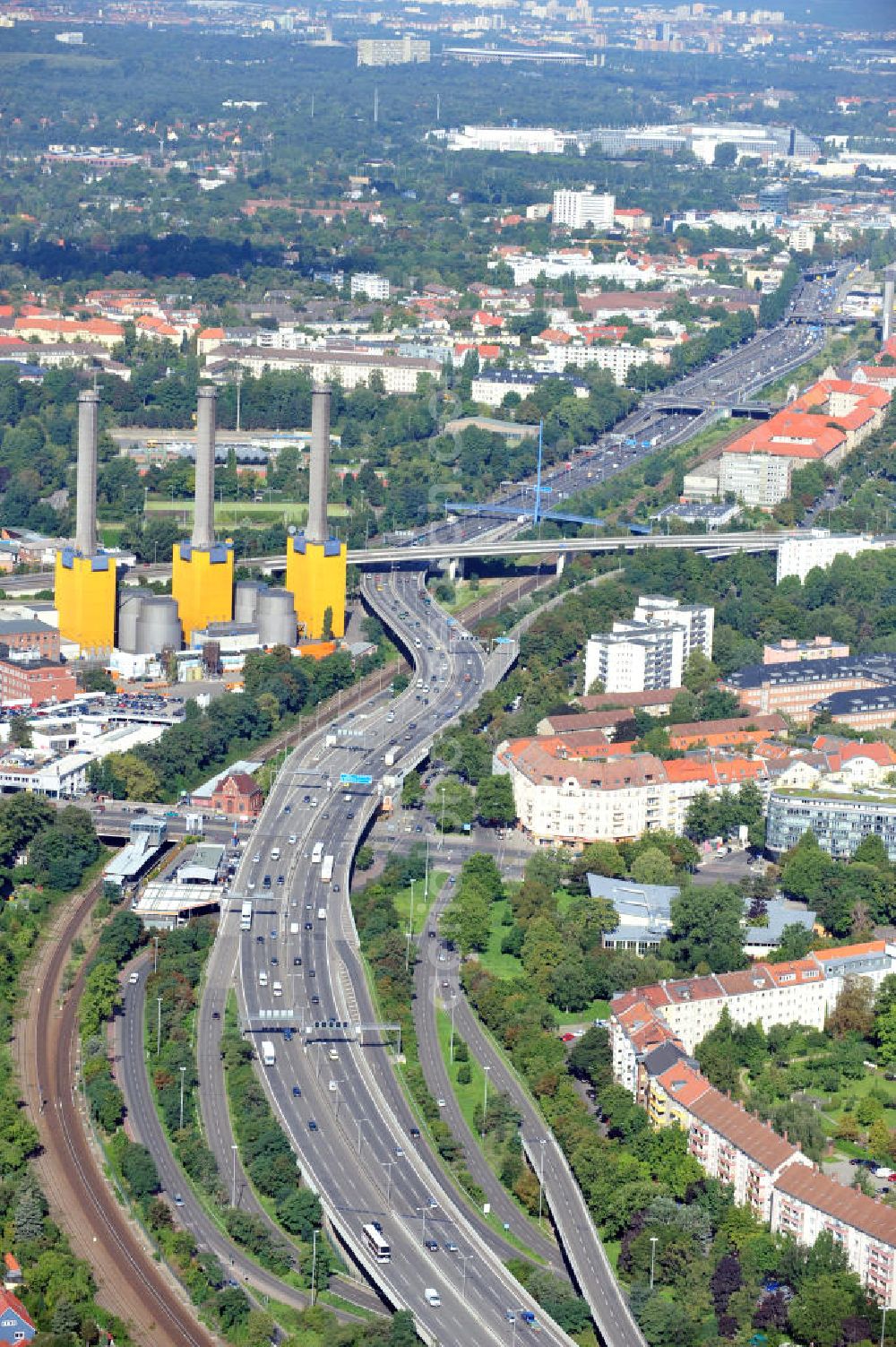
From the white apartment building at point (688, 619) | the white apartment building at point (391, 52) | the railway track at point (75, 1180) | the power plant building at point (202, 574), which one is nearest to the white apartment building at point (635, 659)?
the white apartment building at point (688, 619)

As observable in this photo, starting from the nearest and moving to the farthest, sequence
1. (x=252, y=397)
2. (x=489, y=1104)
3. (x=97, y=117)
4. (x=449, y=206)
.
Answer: (x=489, y=1104) < (x=252, y=397) < (x=449, y=206) < (x=97, y=117)

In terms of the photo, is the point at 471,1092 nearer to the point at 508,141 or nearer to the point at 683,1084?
the point at 683,1084

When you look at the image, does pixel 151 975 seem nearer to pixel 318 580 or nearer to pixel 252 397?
pixel 318 580

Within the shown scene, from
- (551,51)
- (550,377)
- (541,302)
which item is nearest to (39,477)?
(550,377)

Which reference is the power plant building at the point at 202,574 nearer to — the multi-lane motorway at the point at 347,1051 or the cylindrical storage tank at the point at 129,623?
the cylindrical storage tank at the point at 129,623

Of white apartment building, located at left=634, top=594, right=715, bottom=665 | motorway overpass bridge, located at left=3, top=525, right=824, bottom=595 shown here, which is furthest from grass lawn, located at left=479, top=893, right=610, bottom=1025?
motorway overpass bridge, located at left=3, top=525, right=824, bottom=595

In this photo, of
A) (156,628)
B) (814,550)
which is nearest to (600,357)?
(814,550)
